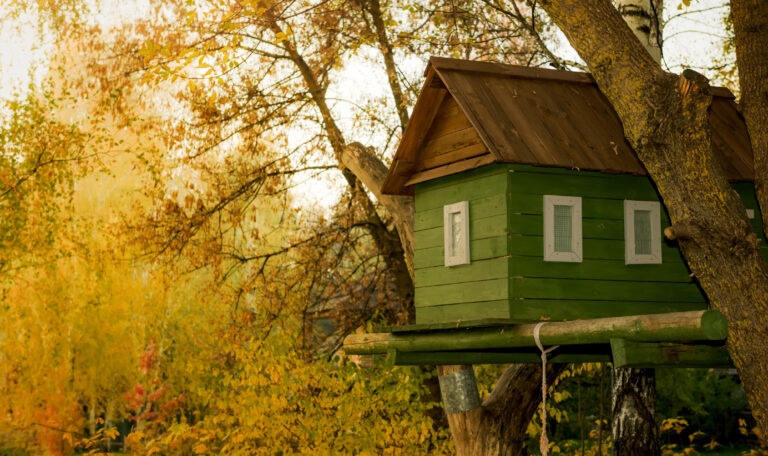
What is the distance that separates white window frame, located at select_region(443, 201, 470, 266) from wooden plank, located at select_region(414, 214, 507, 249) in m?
0.05

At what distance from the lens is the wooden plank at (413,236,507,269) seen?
17.6ft

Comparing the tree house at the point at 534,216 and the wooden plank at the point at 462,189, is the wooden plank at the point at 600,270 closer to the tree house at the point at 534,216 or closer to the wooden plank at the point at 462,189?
the tree house at the point at 534,216

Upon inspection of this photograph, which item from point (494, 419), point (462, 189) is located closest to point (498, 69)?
point (462, 189)

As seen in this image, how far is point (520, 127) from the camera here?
555cm

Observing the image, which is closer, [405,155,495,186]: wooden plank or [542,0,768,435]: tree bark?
[542,0,768,435]: tree bark

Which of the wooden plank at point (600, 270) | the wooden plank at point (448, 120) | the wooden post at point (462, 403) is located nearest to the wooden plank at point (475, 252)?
the wooden plank at point (600, 270)

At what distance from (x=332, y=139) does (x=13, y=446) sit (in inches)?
594

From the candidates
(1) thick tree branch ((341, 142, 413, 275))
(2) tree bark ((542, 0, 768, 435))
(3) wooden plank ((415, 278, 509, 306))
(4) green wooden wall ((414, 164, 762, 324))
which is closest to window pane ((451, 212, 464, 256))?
(4) green wooden wall ((414, 164, 762, 324))

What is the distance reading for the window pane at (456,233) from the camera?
227 inches

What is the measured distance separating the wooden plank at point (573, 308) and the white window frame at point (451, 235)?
1.83 feet

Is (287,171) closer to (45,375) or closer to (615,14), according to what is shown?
(615,14)

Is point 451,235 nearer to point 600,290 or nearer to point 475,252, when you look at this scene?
point 475,252

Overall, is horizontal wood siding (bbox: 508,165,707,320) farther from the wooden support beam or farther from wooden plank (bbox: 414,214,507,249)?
the wooden support beam

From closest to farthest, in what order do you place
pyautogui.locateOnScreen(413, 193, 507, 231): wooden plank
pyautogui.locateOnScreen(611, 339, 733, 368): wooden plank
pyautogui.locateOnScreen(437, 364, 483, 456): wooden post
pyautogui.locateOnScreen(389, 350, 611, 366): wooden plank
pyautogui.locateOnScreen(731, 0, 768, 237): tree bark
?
pyautogui.locateOnScreen(611, 339, 733, 368): wooden plank → pyautogui.locateOnScreen(413, 193, 507, 231): wooden plank → pyautogui.locateOnScreen(731, 0, 768, 237): tree bark → pyautogui.locateOnScreen(389, 350, 611, 366): wooden plank → pyautogui.locateOnScreen(437, 364, 483, 456): wooden post
